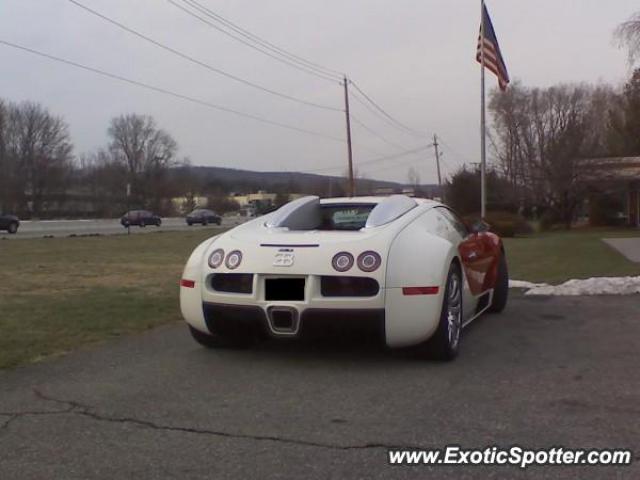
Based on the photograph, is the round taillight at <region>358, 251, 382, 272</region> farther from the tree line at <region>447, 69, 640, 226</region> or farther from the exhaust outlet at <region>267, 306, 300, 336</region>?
the tree line at <region>447, 69, 640, 226</region>

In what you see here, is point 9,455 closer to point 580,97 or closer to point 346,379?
point 346,379

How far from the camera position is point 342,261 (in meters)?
4.98

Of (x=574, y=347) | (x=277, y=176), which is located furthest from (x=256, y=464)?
(x=277, y=176)

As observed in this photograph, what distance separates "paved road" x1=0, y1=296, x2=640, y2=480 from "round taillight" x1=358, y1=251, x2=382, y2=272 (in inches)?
29.7

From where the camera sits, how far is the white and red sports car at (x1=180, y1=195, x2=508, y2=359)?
4934 millimetres

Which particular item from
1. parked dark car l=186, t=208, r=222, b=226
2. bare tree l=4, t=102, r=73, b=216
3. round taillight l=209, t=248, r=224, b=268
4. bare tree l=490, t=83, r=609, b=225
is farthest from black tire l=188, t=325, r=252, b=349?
bare tree l=4, t=102, r=73, b=216

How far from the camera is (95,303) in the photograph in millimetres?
8875

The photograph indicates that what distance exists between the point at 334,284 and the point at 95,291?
20.9ft

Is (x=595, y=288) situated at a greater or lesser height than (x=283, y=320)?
lesser

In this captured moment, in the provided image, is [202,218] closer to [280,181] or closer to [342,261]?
[280,181]

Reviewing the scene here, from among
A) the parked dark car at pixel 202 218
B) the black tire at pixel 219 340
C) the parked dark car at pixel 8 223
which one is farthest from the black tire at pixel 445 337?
the parked dark car at pixel 202 218

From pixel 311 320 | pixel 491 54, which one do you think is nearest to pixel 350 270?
pixel 311 320

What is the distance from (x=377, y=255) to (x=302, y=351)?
1164mm

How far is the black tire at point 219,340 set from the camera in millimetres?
5676
